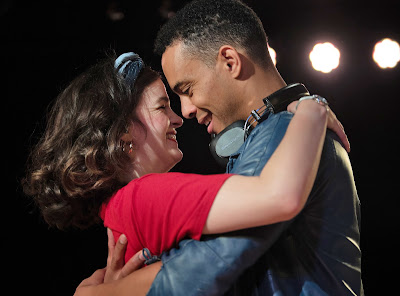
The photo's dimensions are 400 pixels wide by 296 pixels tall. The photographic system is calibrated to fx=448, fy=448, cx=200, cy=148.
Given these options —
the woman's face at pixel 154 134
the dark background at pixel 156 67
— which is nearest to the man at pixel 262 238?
the woman's face at pixel 154 134

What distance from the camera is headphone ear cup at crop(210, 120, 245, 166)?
1560 mm

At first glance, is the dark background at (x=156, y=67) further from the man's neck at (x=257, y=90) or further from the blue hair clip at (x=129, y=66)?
the man's neck at (x=257, y=90)

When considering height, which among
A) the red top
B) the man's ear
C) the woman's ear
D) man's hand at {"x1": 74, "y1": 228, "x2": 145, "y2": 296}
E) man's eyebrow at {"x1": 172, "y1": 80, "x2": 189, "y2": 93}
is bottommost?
man's hand at {"x1": 74, "y1": 228, "x2": 145, "y2": 296}

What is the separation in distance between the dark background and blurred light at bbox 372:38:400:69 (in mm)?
47

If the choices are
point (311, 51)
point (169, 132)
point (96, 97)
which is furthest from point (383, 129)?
point (96, 97)

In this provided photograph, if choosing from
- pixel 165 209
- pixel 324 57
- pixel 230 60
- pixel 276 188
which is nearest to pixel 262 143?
pixel 276 188

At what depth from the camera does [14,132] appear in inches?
112

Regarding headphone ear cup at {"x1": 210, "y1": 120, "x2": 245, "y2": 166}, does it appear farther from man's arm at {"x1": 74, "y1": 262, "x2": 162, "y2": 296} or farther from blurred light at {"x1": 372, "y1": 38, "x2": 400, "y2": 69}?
blurred light at {"x1": 372, "y1": 38, "x2": 400, "y2": 69}

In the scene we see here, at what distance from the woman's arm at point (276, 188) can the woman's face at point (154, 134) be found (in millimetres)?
693

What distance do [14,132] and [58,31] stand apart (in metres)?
0.71

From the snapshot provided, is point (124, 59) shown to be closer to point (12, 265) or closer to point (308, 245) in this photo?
point (308, 245)

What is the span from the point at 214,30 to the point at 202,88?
0.24 meters

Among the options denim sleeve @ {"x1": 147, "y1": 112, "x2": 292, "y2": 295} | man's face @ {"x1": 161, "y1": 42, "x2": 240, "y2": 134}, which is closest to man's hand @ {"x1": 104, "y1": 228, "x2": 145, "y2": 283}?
denim sleeve @ {"x1": 147, "y1": 112, "x2": 292, "y2": 295}

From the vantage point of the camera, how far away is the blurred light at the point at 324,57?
3635 mm
